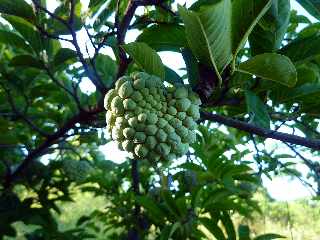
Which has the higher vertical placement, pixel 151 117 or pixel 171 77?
pixel 171 77

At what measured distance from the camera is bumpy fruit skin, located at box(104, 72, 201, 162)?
1.01m

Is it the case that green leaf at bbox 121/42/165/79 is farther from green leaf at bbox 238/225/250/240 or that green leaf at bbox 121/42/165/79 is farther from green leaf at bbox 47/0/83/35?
green leaf at bbox 238/225/250/240

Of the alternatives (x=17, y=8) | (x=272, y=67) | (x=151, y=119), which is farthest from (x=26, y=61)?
(x=272, y=67)

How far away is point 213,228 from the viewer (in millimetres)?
2148

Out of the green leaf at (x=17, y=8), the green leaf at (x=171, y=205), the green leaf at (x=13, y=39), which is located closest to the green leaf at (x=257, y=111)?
the green leaf at (x=17, y=8)

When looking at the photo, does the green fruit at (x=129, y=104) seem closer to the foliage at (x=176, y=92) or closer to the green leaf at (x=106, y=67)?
the foliage at (x=176, y=92)

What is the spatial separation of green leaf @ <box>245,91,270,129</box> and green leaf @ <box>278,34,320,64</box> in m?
0.14

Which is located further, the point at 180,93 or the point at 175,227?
the point at 175,227

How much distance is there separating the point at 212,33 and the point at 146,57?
7.9 inches

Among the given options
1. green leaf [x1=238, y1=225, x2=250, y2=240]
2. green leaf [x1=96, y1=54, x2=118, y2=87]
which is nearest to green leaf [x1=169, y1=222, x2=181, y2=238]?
green leaf [x1=238, y1=225, x2=250, y2=240]

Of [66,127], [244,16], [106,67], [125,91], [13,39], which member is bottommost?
[125,91]

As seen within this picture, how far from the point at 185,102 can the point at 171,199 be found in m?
1.12

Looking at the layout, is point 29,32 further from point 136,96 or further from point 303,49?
point 303,49

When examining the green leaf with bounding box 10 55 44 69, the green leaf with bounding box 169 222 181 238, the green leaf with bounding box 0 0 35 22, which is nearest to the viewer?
the green leaf with bounding box 0 0 35 22
